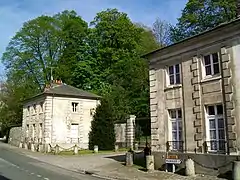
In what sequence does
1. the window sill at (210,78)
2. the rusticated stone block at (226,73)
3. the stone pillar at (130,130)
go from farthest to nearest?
the stone pillar at (130,130), the window sill at (210,78), the rusticated stone block at (226,73)

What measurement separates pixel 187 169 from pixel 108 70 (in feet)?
112

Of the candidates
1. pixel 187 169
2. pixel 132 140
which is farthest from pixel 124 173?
pixel 132 140

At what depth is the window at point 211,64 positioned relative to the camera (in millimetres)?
16688

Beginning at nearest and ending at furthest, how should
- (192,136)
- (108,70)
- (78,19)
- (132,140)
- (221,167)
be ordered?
(221,167) → (192,136) → (132,140) → (108,70) → (78,19)

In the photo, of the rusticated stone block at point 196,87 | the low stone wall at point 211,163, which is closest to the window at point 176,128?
the low stone wall at point 211,163

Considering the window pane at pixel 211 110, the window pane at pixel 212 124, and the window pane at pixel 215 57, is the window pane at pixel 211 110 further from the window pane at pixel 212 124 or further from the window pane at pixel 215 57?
the window pane at pixel 215 57

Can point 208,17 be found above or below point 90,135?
above

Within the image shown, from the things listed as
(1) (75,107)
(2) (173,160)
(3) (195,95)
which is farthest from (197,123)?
(1) (75,107)

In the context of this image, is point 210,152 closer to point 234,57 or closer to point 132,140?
point 234,57

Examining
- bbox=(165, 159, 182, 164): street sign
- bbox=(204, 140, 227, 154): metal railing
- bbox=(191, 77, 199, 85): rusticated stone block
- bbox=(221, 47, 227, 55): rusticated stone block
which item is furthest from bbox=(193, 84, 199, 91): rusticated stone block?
bbox=(165, 159, 182, 164): street sign

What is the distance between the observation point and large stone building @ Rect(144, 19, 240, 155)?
1556 centimetres

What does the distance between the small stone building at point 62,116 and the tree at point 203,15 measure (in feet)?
43.5

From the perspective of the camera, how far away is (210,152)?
53.7ft

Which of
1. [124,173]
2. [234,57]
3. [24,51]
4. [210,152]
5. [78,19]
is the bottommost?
[124,173]
